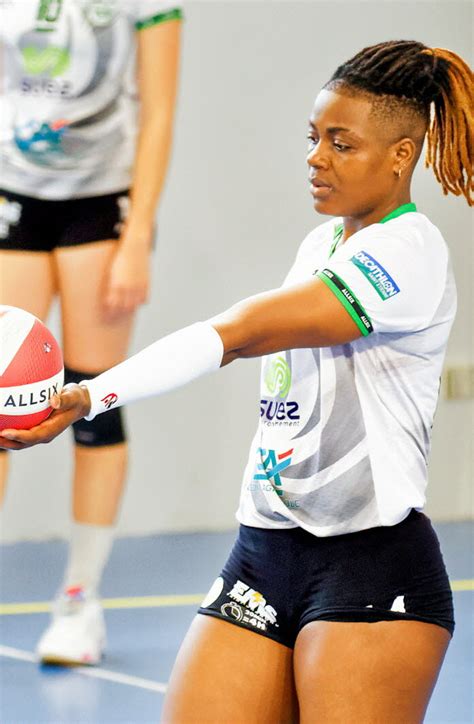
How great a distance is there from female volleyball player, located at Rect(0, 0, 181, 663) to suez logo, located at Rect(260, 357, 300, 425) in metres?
1.56

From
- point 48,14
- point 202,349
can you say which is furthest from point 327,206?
point 48,14

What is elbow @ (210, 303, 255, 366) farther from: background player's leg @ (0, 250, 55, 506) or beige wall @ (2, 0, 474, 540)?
beige wall @ (2, 0, 474, 540)

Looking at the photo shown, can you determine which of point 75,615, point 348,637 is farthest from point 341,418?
point 75,615

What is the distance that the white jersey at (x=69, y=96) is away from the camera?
3.74 m

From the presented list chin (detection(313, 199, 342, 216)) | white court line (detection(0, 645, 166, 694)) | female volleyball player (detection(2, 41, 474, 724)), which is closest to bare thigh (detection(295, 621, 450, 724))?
female volleyball player (detection(2, 41, 474, 724))

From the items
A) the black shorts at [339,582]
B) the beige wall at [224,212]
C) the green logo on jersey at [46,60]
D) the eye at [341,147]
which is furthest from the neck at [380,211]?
the beige wall at [224,212]

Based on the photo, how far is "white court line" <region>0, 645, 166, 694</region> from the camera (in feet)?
11.2

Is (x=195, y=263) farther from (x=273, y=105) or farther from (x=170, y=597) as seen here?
(x=170, y=597)

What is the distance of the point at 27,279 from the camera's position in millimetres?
3670

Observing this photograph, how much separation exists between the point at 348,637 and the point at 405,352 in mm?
466

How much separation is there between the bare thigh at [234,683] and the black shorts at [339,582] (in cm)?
3

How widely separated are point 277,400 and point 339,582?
0.33 meters

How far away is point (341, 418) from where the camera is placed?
6.66ft

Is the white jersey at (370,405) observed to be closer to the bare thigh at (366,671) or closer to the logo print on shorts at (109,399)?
the bare thigh at (366,671)
